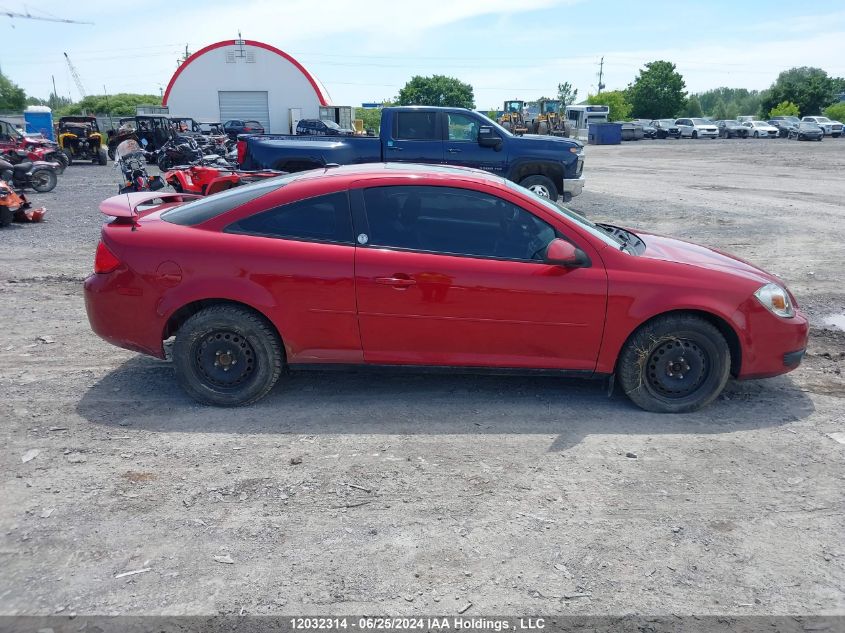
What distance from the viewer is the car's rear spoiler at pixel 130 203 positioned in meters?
4.78

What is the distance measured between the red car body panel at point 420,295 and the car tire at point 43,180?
15.0 m

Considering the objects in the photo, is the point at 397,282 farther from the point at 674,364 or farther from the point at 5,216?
the point at 5,216

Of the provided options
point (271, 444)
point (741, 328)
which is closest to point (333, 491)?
point (271, 444)

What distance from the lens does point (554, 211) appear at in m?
4.73

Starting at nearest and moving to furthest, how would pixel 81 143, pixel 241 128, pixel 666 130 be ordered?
1. pixel 81 143
2. pixel 241 128
3. pixel 666 130

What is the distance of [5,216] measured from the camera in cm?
1182

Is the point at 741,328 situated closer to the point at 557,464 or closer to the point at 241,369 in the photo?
the point at 557,464

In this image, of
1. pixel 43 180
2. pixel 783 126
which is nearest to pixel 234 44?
pixel 43 180

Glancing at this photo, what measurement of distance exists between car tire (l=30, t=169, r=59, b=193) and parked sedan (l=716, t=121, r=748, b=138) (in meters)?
51.5

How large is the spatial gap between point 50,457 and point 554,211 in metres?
3.56

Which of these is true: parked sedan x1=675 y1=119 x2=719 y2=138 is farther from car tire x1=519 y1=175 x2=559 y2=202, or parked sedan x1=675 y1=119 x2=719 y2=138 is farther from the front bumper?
car tire x1=519 y1=175 x2=559 y2=202

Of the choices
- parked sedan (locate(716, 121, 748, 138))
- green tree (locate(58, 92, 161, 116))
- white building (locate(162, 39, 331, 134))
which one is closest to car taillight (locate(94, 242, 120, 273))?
white building (locate(162, 39, 331, 134))

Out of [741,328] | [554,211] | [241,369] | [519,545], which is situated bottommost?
[519,545]

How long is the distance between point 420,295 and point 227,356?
1393 millimetres
